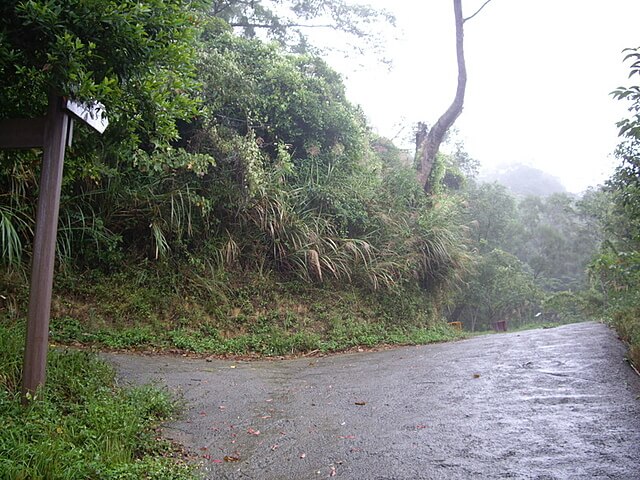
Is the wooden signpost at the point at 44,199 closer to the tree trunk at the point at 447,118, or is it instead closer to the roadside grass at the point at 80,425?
the roadside grass at the point at 80,425

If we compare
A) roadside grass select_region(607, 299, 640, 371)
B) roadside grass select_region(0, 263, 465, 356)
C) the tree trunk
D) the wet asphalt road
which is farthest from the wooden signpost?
the tree trunk

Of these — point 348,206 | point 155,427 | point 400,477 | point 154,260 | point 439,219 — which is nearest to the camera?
point 400,477

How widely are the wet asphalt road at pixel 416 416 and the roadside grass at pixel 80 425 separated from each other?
12.1 inches

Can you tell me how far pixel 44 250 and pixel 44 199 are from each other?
37cm

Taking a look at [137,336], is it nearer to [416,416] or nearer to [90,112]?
[90,112]

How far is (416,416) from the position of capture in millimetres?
4336

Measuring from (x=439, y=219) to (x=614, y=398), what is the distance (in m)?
8.96

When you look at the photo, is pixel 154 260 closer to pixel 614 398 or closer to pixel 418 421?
pixel 418 421

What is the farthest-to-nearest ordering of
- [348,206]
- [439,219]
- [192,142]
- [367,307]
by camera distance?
[439,219], [348,206], [367,307], [192,142]

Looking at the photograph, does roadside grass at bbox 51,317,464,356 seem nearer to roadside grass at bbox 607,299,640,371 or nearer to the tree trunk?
roadside grass at bbox 607,299,640,371

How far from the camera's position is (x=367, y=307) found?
10672mm

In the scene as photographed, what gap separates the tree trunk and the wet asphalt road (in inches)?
379

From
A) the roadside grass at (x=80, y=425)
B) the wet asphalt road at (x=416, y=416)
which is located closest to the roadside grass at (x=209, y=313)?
the wet asphalt road at (x=416, y=416)

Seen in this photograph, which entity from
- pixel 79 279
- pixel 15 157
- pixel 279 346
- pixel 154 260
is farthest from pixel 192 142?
pixel 15 157
